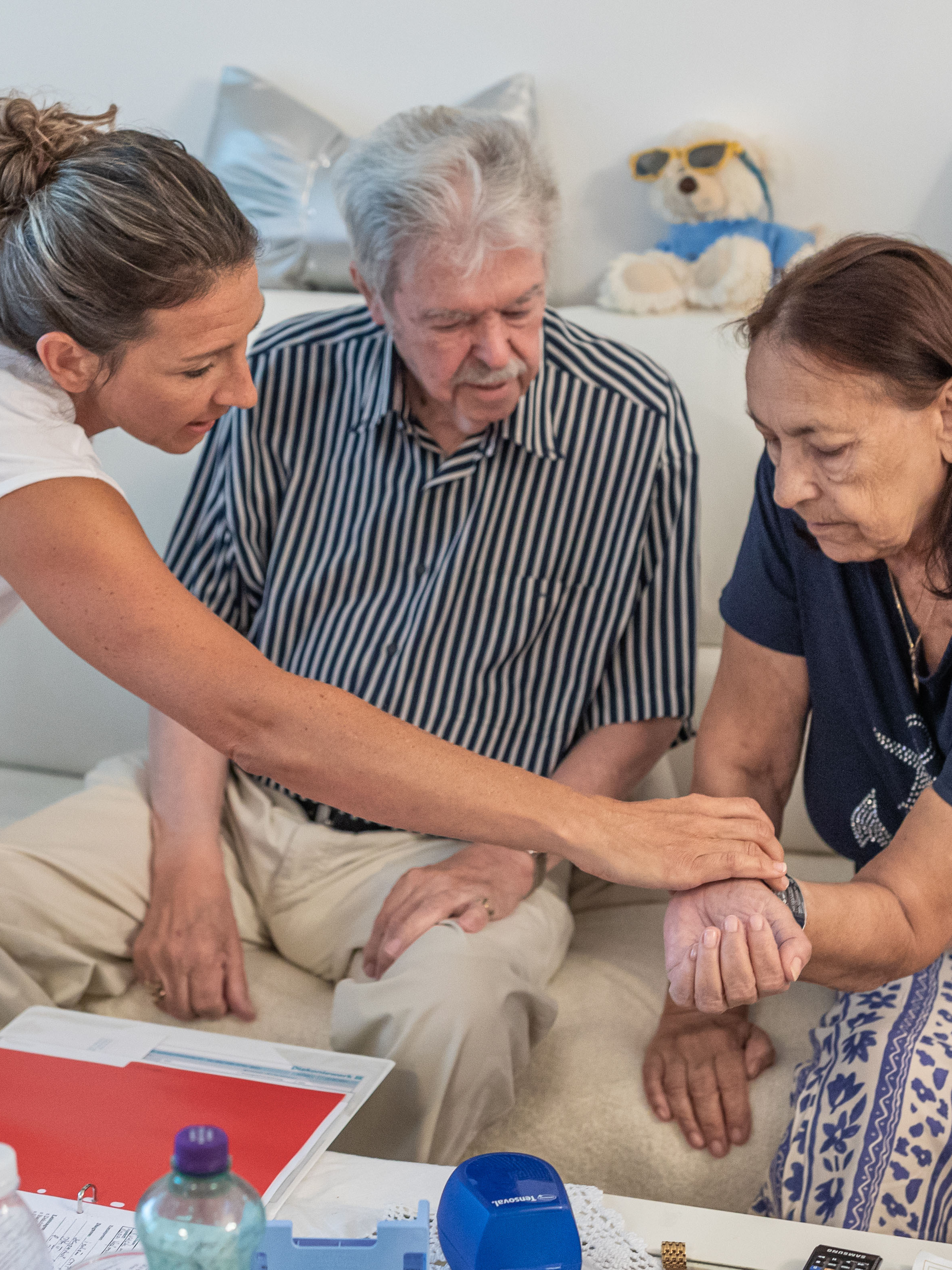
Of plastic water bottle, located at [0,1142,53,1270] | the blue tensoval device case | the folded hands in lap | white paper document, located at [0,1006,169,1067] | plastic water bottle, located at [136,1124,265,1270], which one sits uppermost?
plastic water bottle, located at [136,1124,265,1270]

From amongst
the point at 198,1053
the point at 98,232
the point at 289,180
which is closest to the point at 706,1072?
the point at 198,1053

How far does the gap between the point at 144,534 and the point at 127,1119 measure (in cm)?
54

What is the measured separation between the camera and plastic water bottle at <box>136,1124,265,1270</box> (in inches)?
27.9

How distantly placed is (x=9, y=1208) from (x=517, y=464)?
1.22 meters

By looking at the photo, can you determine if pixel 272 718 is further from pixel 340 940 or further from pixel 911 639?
pixel 911 639

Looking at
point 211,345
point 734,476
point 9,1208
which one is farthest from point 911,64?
point 9,1208

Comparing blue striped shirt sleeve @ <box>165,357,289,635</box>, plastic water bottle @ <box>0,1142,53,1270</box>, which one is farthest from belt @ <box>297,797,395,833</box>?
plastic water bottle @ <box>0,1142,53,1270</box>

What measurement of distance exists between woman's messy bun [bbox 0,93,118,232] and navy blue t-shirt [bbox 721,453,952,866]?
0.85 m

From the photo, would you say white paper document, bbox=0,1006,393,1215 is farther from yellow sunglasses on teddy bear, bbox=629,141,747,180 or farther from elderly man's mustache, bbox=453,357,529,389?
yellow sunglasses on teddy bear, bbox=629,141,747,180

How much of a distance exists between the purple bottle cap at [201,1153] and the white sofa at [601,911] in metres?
0.60

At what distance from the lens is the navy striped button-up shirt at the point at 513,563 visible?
1.75 metres

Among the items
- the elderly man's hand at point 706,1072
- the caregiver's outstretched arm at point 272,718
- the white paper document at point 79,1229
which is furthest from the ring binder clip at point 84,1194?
the elderly man's hand at point 706,1072

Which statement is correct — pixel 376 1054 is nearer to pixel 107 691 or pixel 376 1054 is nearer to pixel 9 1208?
pixel 9 1208

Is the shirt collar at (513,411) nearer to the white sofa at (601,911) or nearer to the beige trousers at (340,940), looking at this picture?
the white sofa at (601,911)
